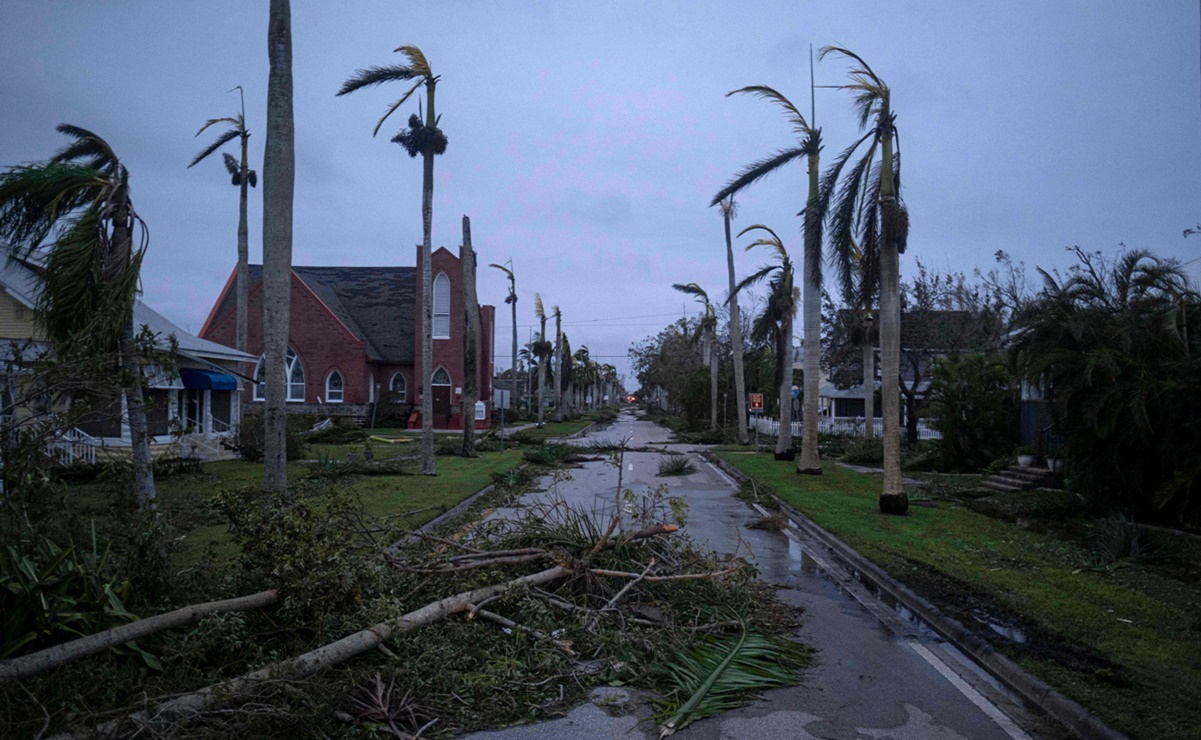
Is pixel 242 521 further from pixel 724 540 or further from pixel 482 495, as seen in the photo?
pixel 482 495

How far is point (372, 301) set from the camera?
56062mm

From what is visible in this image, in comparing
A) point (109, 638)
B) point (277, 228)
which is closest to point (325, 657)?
point (109, 638)

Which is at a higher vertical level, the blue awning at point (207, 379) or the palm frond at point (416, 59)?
the palm frond at point (416, 59)

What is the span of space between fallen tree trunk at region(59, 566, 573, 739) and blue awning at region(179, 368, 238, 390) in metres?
22.3

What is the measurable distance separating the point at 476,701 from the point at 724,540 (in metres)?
7.58

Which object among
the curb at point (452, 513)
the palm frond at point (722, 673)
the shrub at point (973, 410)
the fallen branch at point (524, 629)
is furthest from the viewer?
the shrub at point (973, 410)

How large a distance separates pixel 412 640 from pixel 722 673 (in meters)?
2.37

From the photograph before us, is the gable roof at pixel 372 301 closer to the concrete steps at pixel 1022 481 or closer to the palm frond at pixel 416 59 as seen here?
the palm frond at pixel 416 59

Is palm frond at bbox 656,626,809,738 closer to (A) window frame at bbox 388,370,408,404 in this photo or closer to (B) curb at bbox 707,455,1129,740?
(B) curb at bbox 707,455,1129,740

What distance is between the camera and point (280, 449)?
1227 centimetres

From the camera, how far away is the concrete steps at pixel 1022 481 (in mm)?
19172

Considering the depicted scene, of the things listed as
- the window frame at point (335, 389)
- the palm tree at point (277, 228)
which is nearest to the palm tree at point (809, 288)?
the palm tree at point (277, 228)

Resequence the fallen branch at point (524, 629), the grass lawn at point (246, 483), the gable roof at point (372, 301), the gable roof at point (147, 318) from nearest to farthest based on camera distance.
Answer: the fallen branch at point (524, 629) < the grass lawn at point (246, 483) < the gable roof at point (147, 318) < the gable roof at point (372, 301)

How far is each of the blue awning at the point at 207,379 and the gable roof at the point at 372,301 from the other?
19.9 metres
